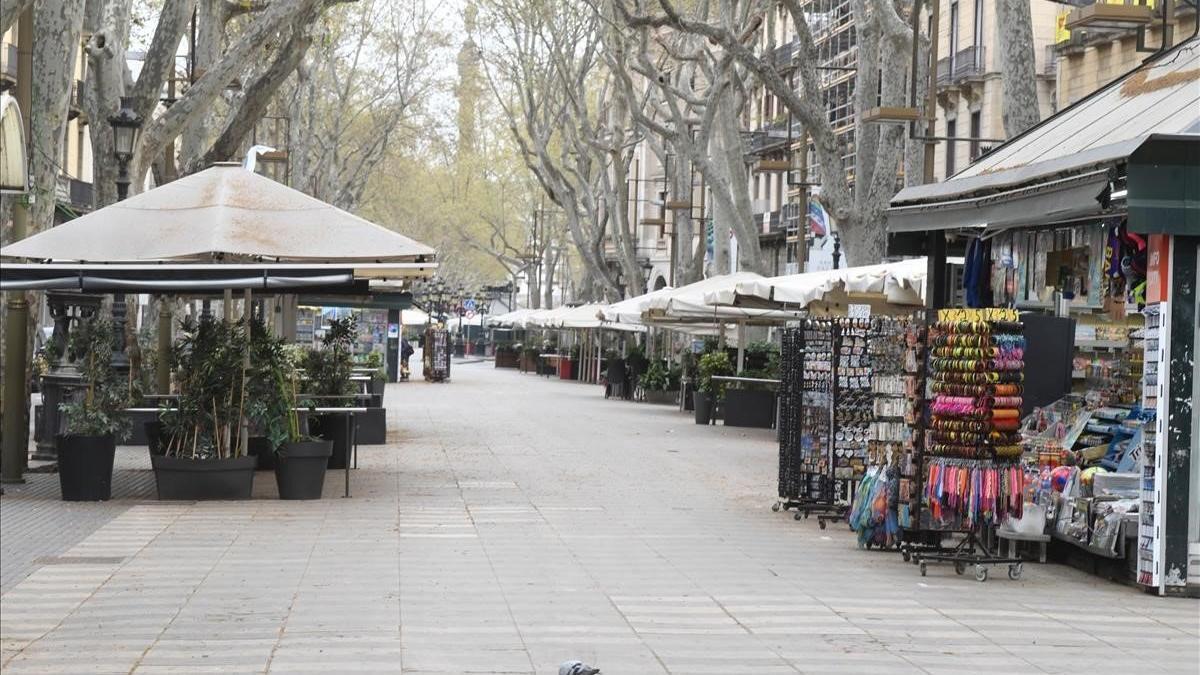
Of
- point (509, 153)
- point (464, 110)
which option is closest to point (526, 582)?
point (464, 110)

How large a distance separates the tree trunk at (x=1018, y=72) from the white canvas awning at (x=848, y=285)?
207 cm

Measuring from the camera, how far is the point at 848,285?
19.8m

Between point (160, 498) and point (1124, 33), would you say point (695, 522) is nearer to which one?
point (160, 498)

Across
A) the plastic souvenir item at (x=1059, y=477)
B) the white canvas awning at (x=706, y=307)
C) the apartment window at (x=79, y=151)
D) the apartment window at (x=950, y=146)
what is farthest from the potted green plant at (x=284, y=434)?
the apartment window at (x=79, y=151)

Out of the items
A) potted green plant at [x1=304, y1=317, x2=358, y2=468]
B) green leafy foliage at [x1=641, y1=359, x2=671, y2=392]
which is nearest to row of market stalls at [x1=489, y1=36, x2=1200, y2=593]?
potted green plant at [x1=304, y1=317, x2=358, y2=468]

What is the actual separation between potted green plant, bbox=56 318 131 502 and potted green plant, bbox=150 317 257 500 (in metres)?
0.42

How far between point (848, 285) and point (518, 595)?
34.5 feet

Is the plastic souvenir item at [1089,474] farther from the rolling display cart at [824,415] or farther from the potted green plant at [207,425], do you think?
the potted green plant at [207,425]

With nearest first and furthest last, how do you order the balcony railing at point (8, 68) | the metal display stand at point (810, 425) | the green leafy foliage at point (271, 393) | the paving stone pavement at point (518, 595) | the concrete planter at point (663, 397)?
the paving stone pavement at point (518, 595)
the metal display stand at point (810, 425)
the green leafy foliage at point (271, 393)
the concrete planter at point (663, 397)
the balcony railing at point (8, 68)

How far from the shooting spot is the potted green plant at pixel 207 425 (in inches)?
602

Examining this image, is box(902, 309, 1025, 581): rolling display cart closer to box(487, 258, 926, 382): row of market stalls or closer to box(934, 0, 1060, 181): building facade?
box(487, 258, 926, 382): row of market stalls

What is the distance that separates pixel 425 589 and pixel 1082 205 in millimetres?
4809

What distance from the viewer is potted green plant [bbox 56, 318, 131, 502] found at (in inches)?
590

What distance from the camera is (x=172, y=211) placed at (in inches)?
602
